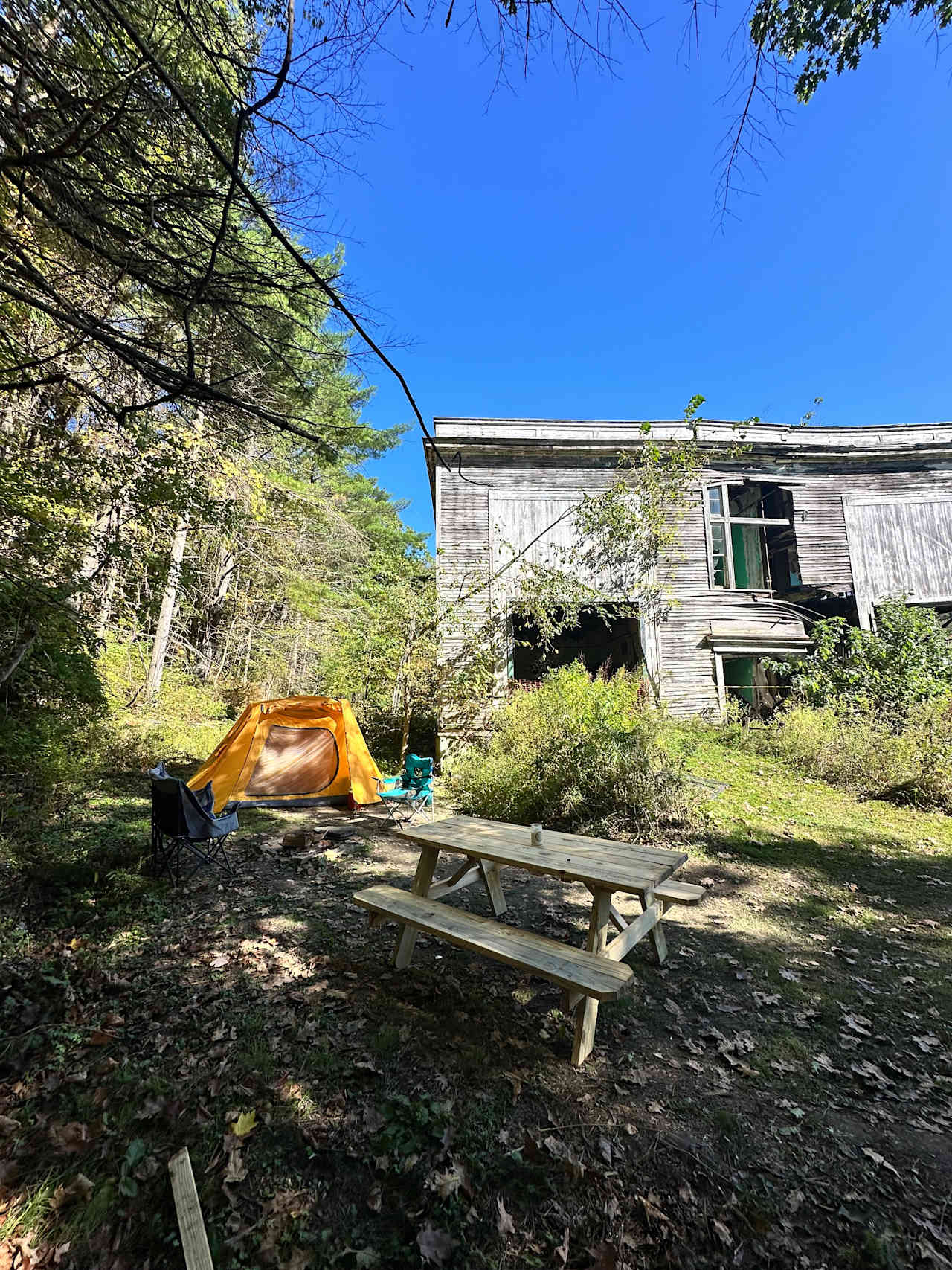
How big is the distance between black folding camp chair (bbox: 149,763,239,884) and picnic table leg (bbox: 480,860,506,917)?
2166mm

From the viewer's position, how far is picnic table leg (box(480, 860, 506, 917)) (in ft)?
12.8

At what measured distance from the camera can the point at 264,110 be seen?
2.13 metres

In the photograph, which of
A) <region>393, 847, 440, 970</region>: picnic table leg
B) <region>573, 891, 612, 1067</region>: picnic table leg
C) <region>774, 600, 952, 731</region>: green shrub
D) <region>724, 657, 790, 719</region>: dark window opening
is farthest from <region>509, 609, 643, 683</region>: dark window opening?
<region>573, 891, 612, 1067</region>: picnic table leg

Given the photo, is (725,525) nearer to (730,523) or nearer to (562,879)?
(730,523)

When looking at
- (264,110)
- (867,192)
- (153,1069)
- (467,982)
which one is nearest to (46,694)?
(153,1069)

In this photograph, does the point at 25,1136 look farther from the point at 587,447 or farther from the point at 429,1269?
the point at 587,447

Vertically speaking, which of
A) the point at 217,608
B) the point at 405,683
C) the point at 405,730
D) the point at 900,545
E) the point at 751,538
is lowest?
the point at 405,730

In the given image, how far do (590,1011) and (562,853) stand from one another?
83 centimetres

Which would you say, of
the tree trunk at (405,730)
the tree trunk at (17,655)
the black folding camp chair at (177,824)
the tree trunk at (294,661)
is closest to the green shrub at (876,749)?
the tree trunk at (405,730)

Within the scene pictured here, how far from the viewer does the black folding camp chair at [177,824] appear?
4.29 meters

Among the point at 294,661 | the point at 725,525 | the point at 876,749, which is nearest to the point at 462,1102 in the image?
the point at 876,749

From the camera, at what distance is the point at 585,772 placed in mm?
6027

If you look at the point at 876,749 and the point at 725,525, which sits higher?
the point at 725,525

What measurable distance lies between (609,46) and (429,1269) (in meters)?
3.96
